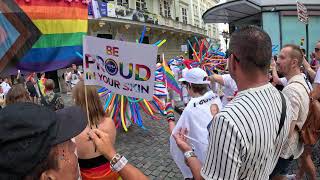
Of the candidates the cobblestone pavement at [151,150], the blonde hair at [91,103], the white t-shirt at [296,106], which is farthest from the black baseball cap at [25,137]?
the cobblestone pavement at [151,150]

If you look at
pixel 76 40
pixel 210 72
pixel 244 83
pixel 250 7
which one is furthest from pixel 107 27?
pixel 244 83

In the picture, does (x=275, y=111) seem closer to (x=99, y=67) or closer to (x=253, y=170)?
(x=253, y=170)

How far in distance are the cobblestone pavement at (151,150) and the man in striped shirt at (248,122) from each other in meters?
2.91

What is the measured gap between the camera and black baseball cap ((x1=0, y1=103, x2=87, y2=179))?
111 cm

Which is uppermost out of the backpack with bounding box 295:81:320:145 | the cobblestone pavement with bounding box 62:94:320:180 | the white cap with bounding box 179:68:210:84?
the white cap with bounding box 179:68:210:84

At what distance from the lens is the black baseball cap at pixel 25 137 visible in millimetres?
1112

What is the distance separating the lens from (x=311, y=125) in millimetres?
3438

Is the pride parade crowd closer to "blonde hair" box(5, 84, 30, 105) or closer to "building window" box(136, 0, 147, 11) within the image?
"blonde hair" box(5, 84, 30, 105)

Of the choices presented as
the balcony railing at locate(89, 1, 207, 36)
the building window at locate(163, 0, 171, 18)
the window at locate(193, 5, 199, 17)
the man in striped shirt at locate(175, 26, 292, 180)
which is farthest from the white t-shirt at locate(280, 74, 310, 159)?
the window at locate(193, 5, 199, 17)

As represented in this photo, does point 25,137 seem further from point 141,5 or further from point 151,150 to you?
point 141,5

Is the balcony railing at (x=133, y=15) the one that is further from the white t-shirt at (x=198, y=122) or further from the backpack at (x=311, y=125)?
the white t-shirt at (x=198, y=122)

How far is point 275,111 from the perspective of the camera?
68.8 inches

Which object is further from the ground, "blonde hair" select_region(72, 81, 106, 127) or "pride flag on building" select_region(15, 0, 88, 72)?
"pride flag on building" select_region(15, 0, 88, 72)

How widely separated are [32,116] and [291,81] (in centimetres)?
271
